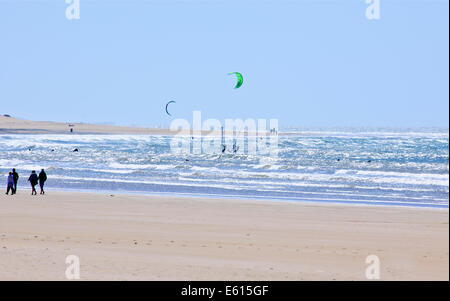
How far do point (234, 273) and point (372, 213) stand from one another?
28.5 feet

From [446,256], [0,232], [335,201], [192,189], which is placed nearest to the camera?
[446,256]

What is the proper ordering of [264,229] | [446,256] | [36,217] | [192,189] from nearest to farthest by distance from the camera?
1. [446,256]
2. [264,229]
3. [36,217]
4. [192,189]

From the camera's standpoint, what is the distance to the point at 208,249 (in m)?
11.1

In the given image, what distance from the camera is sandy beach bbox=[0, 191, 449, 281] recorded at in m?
9.13

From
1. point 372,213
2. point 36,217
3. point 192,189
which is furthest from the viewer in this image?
point 192,189

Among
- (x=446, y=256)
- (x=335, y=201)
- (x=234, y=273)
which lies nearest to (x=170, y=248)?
(x=234, y=273)

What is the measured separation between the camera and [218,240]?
12.1 m

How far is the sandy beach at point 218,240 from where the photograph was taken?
9133mm

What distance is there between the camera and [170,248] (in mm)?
11070
